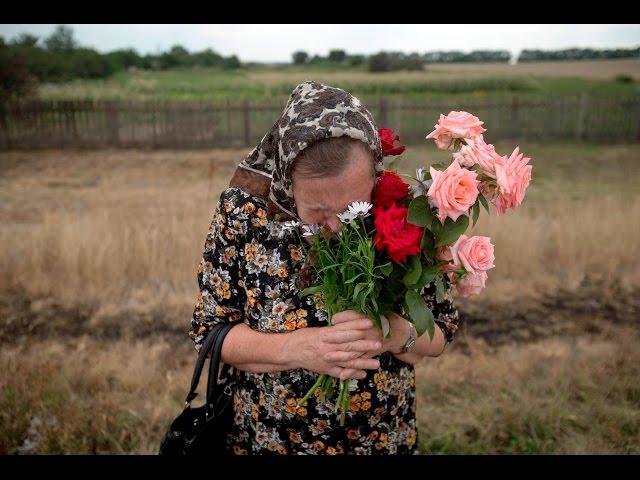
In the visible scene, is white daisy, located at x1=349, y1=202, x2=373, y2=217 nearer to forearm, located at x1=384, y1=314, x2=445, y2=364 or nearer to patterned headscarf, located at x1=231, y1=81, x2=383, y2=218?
patterned headscarf, located at x1=231, y1=81, x2=383, y2=218

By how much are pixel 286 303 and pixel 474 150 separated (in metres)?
0.64

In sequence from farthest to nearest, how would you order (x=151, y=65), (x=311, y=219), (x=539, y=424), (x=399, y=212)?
(x=151, y=65) < (x=539, y=424) < (x=311, y=219) < (x=399, y=212)

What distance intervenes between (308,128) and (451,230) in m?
0.41

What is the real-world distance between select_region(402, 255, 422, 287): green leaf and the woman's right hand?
167mm

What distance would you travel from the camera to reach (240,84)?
21.1 m

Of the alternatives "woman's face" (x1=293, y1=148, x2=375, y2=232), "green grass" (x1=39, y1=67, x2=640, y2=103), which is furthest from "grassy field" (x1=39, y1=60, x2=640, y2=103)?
"woman's face" (x1=293, y1=148, x2=375, y2=232)

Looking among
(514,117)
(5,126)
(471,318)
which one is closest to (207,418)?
(471,318)

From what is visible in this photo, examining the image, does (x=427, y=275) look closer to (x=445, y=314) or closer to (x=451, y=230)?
(x=451, y=230)

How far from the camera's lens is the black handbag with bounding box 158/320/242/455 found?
4.89ft

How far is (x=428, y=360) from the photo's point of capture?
Result: 3.56 metres

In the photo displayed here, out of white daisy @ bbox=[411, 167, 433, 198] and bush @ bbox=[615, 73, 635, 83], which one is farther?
bush @ bbox=[615, 73, 635, 83]

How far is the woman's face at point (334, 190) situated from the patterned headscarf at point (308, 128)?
40mm
